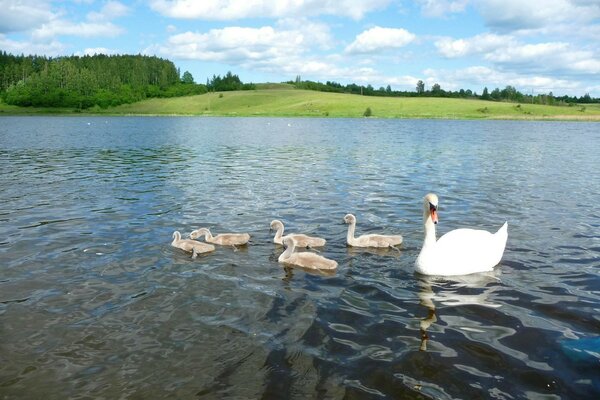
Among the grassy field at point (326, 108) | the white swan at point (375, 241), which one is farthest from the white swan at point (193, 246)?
the grassy field at point (326, 108)

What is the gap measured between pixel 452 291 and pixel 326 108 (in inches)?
5676

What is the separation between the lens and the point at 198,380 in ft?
23.6

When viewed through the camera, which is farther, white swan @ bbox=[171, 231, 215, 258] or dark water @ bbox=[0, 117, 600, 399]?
white swan @ bbox=[171, 231, 215, 258]

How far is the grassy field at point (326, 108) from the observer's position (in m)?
131

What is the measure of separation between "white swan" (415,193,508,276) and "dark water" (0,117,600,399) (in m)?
0.28

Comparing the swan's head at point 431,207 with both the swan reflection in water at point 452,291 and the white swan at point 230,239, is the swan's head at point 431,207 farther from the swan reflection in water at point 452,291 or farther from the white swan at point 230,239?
the white swan at point 230,239

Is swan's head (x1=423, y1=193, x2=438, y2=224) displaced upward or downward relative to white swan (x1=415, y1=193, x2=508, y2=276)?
upward

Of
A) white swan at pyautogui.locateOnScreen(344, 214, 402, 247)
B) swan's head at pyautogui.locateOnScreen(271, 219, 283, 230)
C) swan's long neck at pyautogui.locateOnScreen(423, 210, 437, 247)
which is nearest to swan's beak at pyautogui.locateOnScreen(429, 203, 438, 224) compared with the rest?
swan's long neck at pyautogui.locateOnScreen(423, 210, 437, 247)

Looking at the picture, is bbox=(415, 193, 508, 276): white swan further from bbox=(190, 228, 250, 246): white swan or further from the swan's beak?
bbox=(190, 228, 250, 246): white swan

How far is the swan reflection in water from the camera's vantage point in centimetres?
969

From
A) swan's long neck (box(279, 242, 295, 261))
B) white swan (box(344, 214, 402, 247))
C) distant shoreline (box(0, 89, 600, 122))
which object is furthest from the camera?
distant shoreline (box(0, 89, 600, 122))

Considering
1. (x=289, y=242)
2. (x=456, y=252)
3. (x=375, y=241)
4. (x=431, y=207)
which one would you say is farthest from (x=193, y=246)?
(x=456, y=252)

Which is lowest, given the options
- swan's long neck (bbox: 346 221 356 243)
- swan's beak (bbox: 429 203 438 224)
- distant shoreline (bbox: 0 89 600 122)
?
swan's long neck (bbox: 346 221 356 243)

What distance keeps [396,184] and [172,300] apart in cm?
1607
